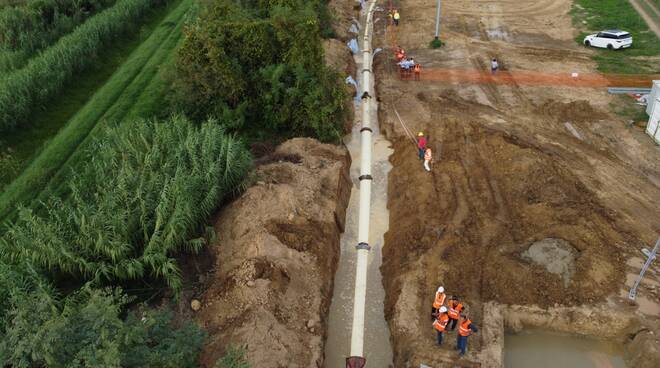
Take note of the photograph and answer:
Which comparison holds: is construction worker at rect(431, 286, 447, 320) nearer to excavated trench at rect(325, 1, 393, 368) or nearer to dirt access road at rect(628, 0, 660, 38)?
excavated trench at rect(325, 1, 393, 368)

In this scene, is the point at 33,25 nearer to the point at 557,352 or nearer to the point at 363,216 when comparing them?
the point at 363,216

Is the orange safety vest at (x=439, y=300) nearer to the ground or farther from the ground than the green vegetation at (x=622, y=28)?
nearer to the ground

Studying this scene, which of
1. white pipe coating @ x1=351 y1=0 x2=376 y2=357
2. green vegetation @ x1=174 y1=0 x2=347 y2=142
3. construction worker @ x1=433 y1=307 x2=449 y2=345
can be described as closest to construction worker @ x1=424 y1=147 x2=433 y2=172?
white pipe coating @ x1=351 y1=0 x2=376 y2=357

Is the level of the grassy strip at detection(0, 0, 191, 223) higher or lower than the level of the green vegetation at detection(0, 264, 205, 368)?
higher

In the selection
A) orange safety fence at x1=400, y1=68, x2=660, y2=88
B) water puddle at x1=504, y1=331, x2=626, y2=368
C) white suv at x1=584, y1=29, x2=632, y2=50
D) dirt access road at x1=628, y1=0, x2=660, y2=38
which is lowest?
water puddle at x1=504, y1=331, x2=626, y2=368

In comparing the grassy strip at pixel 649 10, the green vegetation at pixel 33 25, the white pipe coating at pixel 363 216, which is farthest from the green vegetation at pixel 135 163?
the grassy strip at pixel 649 10

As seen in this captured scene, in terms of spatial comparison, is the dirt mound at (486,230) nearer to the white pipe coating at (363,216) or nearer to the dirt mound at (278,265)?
the white pipe coating at (363,216)

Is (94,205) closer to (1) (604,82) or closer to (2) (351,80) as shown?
(2) (351,80)

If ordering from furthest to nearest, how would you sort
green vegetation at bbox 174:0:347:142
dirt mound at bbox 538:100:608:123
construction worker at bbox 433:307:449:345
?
dirt mound at bbox 538:100:608:123 < green vegetation at bbox 174:0:347:142 < construction worker at bbox 433:307:449:345
